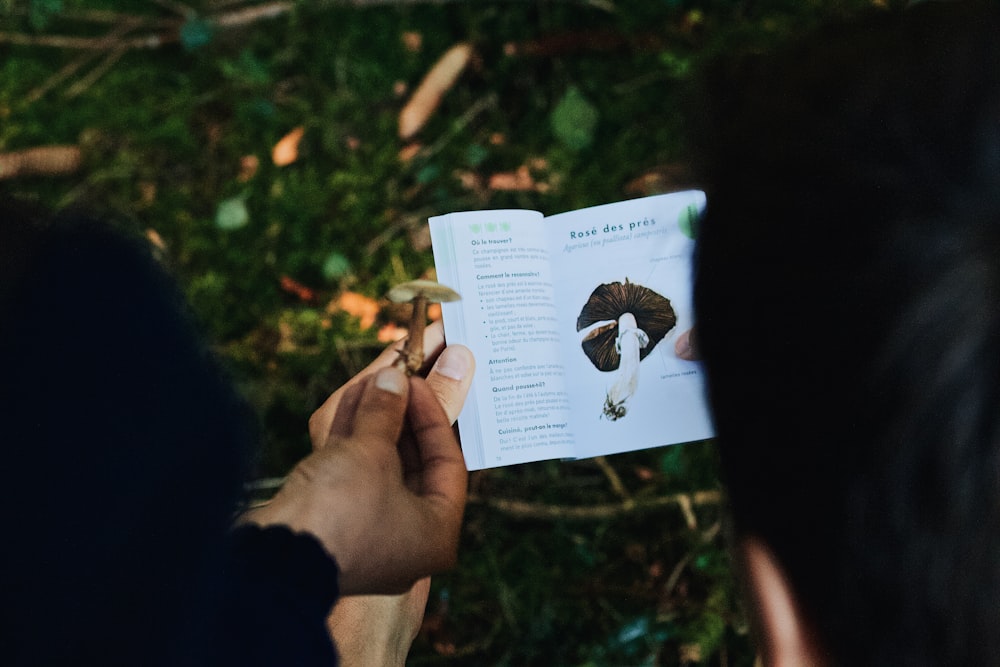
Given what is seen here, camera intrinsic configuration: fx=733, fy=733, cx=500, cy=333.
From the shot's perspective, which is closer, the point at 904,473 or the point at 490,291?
the point at 904,473

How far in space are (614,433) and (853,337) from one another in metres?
0.82

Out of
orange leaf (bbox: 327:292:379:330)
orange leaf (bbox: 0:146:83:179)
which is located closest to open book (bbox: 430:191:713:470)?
orange leaf (bbox: 327:292:379:330)

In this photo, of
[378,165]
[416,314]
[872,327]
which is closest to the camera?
[872,327]

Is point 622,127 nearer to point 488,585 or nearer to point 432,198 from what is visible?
point 432,198

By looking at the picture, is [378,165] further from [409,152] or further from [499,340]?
[499,340]

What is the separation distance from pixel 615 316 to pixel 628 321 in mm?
30

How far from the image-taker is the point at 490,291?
1.53 metres

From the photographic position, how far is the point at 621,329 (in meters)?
1.57

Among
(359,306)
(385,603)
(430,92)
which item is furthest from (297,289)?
(385,603)

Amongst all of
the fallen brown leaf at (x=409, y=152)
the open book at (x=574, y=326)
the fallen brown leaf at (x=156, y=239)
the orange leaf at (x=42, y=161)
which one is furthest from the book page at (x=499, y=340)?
the orange leaf at (x=42, y=161)

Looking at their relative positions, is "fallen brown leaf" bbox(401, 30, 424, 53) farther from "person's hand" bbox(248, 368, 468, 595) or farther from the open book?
"person's hand" bbox(248, 368, 468, 595)

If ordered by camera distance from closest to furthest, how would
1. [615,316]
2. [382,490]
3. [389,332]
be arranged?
[382,490] → [615,316] → [389,332]

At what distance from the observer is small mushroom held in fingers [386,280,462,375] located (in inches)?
57.9

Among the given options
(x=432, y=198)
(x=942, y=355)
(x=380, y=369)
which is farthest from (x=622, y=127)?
(x=942, y=355)
